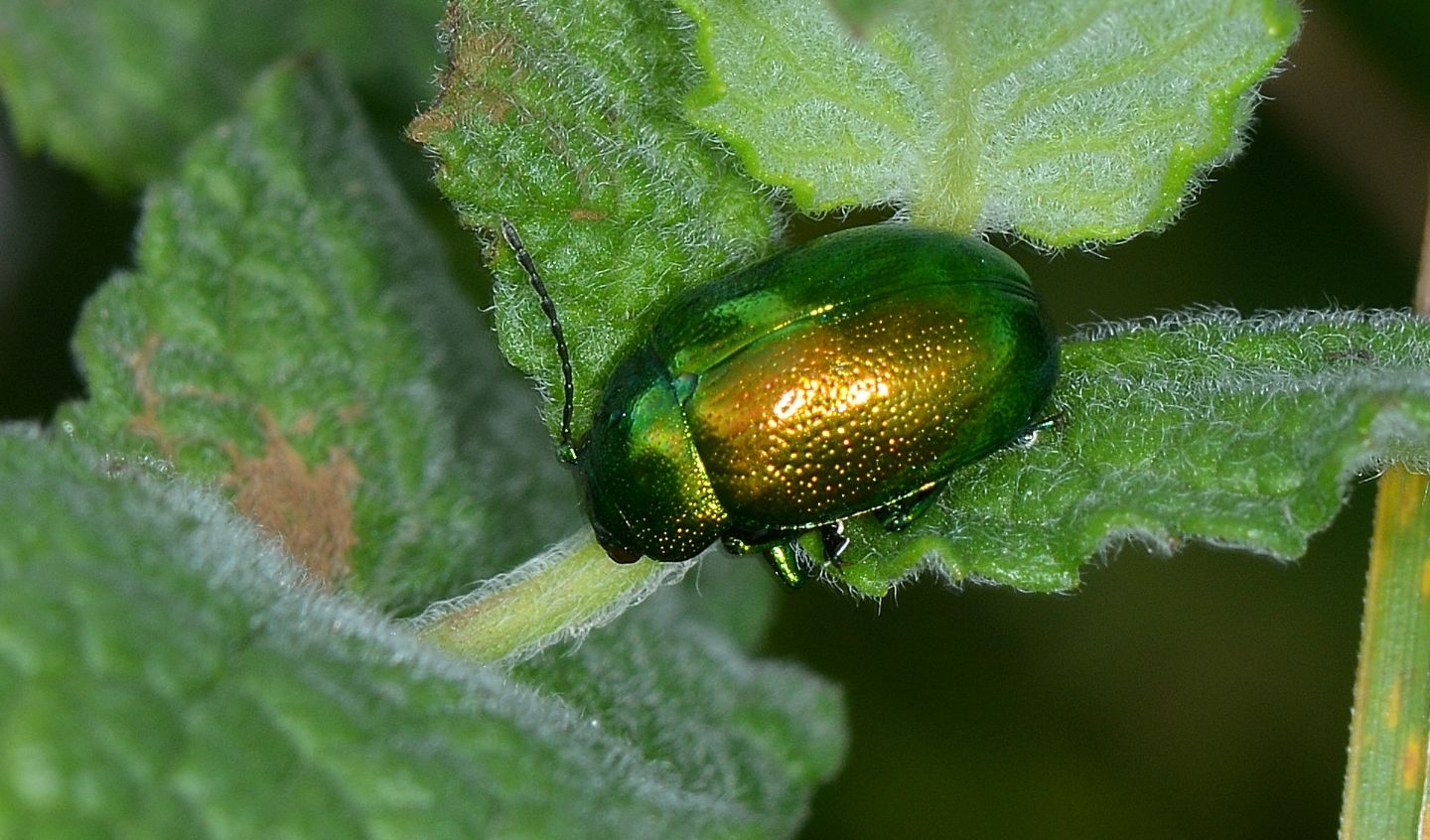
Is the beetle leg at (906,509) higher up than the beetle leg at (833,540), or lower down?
higher up

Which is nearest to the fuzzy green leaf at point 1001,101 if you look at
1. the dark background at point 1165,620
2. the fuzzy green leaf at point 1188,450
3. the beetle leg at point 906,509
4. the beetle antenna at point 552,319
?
the fuzzy green leaf at point 1188,450

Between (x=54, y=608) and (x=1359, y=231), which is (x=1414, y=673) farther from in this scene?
(x=54, y=608)

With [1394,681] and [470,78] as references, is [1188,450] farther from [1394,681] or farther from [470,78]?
[470,78]

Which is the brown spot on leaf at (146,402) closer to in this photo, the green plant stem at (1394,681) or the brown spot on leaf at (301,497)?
the brown spot on leaf at (301,497)

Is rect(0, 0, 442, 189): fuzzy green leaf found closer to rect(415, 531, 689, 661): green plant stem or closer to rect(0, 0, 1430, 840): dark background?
rect(0, 0, 1430, 840): dark background

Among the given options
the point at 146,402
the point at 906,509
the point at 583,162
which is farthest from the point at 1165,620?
the point at 146,402

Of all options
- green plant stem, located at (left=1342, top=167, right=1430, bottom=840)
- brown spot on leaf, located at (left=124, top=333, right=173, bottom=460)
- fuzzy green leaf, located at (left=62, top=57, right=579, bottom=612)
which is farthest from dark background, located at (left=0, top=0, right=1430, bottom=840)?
green plant stem, located at (left=1342, top=167, right=1430, bottom=840)
